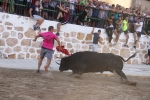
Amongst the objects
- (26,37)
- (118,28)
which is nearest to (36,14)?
(26,37)

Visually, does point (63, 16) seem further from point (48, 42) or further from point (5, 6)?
point (48, 42)

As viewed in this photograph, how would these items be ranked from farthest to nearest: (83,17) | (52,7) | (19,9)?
(83,17) → (52,7) → (19,9)

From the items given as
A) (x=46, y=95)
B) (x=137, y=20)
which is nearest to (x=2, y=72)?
(x=46, y=95)

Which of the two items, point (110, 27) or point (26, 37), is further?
point (110, 27)

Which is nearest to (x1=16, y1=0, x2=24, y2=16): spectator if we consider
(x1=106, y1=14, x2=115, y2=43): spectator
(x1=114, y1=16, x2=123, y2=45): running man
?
(x1=106, y1=14, x2=115, y2=43): spectator

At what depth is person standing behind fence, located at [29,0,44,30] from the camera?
14534 mm

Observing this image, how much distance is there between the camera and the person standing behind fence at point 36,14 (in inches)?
572

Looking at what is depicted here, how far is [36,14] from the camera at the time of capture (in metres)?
14.8

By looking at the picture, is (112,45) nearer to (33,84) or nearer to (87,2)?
(87,2)

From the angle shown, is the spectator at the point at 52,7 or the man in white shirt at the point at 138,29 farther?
the man in white shirt at the point at 138,29

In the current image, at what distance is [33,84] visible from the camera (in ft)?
28.0

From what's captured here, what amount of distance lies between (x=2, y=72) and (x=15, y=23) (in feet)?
15.2

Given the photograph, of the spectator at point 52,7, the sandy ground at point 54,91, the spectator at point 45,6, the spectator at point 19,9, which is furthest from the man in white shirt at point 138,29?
the sandy ground at point 54,91

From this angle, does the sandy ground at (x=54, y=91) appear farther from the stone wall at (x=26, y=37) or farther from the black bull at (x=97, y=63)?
the stone wall at (x=26, y=37)
